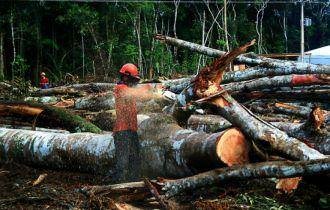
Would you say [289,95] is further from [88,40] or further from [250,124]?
[88,40]

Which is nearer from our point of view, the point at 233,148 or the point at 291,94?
the point at 233,148

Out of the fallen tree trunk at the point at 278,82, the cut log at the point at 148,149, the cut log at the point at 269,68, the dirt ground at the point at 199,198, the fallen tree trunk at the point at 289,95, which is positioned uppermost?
the cut log at the point at 269,68

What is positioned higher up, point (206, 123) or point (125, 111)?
point (125, 111)

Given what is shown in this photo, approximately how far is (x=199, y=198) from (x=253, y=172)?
75cm

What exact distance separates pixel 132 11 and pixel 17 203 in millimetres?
30487

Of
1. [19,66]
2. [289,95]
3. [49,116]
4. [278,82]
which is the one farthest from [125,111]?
[19,66]

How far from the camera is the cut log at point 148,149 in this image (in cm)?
585

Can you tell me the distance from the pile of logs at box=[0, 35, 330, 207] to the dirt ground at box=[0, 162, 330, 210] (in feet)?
0.49

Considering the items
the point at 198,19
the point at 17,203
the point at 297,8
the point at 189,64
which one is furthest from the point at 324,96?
the point at 297,8

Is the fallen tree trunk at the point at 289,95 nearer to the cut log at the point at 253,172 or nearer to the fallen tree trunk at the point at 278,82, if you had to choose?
the fallen tree trunk at the point at 278,82

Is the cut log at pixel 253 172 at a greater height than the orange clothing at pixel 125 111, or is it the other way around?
the orange clothing at pixel 125 111

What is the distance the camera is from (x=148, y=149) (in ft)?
22.2

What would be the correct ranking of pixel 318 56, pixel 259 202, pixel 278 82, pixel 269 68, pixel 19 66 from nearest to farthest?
1. pixel 259 202
2. pixel 278 82
3. pixel 269 68
4. pixel 318 56
5. pixel 19 66

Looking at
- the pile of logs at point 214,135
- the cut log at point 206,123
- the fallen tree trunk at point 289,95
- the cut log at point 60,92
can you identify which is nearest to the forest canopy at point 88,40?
the cut log at point 60,92
